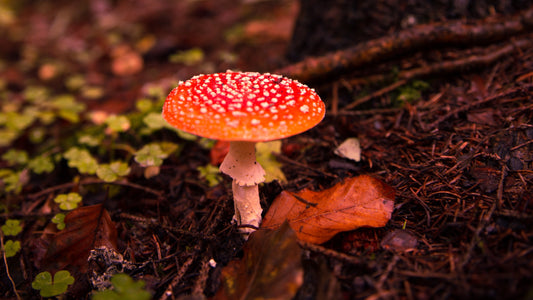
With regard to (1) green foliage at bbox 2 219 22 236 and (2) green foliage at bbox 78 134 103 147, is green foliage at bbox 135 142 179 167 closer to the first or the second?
(2) green foliage at bbox 78 134 103 147

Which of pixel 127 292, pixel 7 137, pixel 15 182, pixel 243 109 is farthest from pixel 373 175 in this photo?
pixel 7 137

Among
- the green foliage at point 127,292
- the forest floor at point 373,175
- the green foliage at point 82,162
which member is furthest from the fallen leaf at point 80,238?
the green foliage at point 127,292

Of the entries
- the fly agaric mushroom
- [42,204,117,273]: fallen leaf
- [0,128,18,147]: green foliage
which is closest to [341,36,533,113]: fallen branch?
the fly agaric mushroom

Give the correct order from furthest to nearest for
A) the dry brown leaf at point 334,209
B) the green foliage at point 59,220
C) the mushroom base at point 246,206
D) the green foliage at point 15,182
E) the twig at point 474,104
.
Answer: the green foliage at point 15,182
the twig at point 474,104
the green foliage at point 59,220
the mushroom base at point 246,206
the dry brown leaf at point 334,209

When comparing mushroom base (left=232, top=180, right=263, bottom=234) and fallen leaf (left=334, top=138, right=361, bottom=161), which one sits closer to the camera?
mushroom base (left=232, top=180, right=263, bottom=234)

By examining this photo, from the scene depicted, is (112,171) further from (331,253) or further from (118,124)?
(331,253)

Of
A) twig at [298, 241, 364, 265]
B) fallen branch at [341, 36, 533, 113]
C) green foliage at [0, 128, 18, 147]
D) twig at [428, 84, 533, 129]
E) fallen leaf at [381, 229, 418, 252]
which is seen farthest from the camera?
green foliage at [0, 128, 18, 147]

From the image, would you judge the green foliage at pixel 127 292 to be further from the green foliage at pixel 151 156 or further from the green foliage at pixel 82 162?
the green foliage at pixel 82 162

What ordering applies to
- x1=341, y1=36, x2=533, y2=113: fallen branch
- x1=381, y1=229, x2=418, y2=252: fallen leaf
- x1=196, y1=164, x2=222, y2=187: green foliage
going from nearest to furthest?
x1=381, y1=229, x2=418, y2=252: fallen leaf < x1=196, y1=164, x2=222, y2=187: green foliage < x1=341, y1=36, x2=533, y2=113: fallen branch
